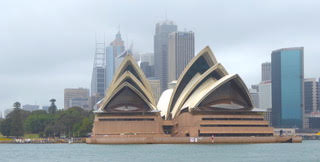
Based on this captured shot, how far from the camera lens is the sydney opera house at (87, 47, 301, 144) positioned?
355 ft

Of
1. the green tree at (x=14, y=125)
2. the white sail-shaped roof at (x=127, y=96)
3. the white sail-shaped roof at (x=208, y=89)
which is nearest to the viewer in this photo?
the white sail-shaped roof at (x=208, y=89)

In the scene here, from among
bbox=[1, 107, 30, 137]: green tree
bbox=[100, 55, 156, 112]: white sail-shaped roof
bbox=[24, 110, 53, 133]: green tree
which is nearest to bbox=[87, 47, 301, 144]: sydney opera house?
bbox=[100, 55, 156, 112]: white sail-shaped roof

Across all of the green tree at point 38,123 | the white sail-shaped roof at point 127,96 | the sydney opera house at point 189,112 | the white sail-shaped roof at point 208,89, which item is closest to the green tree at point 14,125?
the green tree at point 38,123

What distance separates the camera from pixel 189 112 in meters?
110

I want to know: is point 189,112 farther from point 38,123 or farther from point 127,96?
point 38,123

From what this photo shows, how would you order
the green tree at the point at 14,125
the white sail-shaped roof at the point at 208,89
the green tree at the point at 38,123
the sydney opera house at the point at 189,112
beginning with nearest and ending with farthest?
the sydney opera house at the point at 189,112, the white sail-shaped roof at the point at 208,89, the green tree at the point at 14,125, the green tree at the point at 38,123

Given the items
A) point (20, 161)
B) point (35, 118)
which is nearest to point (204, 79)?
point (20, 161)

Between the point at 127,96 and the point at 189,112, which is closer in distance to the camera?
the point at 189,112

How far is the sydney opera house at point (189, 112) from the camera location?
108188 millimetres

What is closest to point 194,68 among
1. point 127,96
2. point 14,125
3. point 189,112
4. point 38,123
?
point 189,112

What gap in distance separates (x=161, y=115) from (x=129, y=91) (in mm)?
11504

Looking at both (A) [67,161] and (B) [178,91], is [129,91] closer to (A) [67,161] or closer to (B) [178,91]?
(B) [178,91]

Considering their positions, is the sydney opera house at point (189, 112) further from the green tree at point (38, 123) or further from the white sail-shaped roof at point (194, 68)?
the green tree at point (38, 123)

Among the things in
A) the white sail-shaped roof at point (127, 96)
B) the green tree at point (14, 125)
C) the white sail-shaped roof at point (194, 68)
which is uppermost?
the white sail-shaped roof at point (194, 68)
